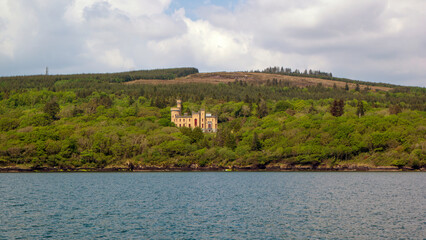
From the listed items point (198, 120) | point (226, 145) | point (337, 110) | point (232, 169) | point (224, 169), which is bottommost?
point (224, 169)

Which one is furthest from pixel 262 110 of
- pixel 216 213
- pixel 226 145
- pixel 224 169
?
pixel 216 213

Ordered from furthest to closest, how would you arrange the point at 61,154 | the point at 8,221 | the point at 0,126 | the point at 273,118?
the point at 273,118 → the point at 0,126 → the point at 61,154 → the point at 8,221

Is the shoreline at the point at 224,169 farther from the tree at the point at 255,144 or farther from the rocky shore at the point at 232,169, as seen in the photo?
the tree at the point at 255,144

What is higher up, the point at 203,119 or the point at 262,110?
the point at 262,110

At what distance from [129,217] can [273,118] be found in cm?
13743

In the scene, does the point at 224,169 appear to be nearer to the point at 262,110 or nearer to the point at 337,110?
the point at 337,110

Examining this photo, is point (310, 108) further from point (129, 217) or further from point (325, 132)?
point (129, 217)

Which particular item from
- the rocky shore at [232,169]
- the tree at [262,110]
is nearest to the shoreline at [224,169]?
the rocky shore at [232,169]

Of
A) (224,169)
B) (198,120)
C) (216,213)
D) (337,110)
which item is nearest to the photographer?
(216,213)

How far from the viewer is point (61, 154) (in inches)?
5143

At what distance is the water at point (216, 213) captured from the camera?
36.8m

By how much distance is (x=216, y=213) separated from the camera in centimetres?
4606

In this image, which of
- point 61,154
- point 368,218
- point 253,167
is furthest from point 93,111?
point 368,218

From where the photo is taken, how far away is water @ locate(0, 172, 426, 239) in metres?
36.8
